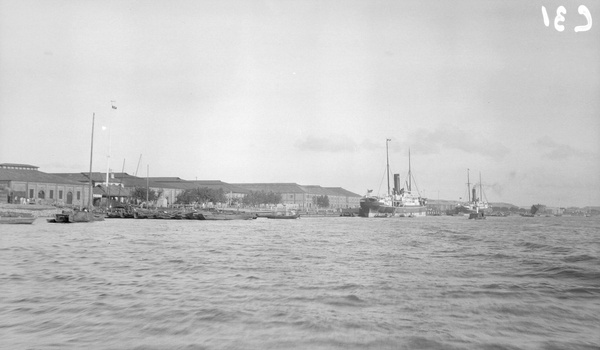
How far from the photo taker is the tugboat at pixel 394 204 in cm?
10081

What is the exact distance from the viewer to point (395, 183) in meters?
110

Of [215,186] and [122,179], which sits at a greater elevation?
[122,179]

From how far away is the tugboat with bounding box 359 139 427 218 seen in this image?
10081cm

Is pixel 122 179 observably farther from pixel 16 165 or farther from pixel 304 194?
pixel 304 194

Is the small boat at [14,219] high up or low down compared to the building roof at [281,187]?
down

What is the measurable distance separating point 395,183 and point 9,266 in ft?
324

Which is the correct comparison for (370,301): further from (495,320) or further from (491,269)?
(491,269)

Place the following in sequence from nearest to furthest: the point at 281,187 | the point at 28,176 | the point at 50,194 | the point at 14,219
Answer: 1. the point at 14,219
2. the point at 28,176
3. the point at 50,194
4. the point at 281,187

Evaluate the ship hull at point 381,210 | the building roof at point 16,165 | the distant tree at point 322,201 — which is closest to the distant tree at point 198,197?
the building roof at point 16,165

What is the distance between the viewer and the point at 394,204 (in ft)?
348

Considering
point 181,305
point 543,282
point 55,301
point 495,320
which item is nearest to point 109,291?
point 55,301

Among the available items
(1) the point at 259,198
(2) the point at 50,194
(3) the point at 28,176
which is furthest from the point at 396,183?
(3) the point at 28,176

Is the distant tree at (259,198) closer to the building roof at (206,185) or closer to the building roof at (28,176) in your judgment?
the building roof at (206,185)

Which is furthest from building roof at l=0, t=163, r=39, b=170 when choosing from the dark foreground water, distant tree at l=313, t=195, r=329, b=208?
distant tree at l=313, t=195, r=329, b=208
